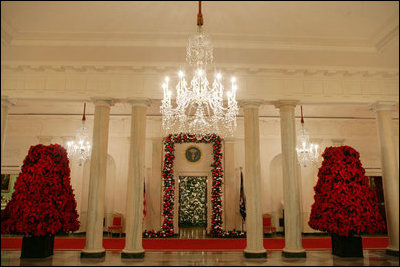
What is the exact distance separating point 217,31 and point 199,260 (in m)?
5.84

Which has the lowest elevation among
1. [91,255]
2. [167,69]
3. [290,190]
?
[91,255]

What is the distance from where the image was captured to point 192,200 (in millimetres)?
17922

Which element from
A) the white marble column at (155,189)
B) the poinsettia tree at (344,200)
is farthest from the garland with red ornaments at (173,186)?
the poinsettia tree at (344,200)

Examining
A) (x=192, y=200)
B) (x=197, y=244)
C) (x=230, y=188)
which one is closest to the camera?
(x=197, y=244)

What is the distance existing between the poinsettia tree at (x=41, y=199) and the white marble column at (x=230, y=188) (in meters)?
7.19

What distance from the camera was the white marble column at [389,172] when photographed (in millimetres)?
8142

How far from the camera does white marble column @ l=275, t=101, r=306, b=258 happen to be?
8172 millimetres

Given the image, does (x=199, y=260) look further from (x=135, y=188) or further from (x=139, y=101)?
(x=139, y=101)

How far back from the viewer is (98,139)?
8.59 meters

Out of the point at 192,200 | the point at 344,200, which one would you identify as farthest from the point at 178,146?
the point at 344,200

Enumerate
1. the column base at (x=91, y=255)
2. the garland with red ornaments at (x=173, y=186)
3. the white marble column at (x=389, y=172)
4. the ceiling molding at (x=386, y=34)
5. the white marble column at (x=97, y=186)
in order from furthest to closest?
the garland with red ornaments at (x=173, y=186) < the white marble column at (x=389, y=172) < the white marble column at (x=97, y=186) < the column base at (x=91, y=255) < the ceiling molding at (x=386, y=34)

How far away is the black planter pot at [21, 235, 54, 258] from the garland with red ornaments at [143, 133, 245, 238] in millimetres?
4917

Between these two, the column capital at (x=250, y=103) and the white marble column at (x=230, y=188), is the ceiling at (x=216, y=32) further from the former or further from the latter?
the white marble column at (x=230, y=188)

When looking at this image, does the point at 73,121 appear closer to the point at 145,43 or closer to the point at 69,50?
the point at 69,50
